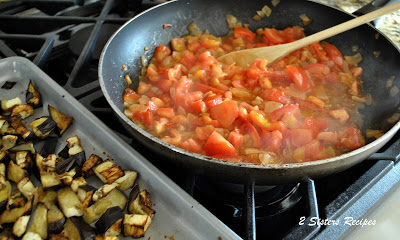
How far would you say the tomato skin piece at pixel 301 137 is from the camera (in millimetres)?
1393

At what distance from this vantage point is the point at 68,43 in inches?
79.3

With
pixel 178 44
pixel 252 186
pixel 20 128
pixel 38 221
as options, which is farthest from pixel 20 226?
pixel 178 44

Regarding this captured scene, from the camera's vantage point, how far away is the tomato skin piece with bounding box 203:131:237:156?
131 centimetres

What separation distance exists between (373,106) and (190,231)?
1.04 metres

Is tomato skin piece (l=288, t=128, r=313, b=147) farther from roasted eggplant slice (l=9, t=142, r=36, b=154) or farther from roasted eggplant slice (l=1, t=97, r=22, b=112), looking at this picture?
roasted eggplant slice (l=1, t=97, r=22, b=112)

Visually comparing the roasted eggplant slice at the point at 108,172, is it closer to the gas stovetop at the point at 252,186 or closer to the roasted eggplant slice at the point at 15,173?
the gas stovetop at the point at 252,186

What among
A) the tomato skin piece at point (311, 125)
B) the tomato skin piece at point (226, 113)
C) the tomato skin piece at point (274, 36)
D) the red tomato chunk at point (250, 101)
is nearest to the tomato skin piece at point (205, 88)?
the red tomato chunk at point (250, 101)

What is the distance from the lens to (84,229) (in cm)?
114

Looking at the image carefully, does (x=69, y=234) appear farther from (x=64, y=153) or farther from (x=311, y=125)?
(x=311, y=125)

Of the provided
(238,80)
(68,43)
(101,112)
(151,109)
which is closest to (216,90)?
(238,80)

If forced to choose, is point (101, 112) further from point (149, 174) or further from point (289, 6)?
point (289, 6)

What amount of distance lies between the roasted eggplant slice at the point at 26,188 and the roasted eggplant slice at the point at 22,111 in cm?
39

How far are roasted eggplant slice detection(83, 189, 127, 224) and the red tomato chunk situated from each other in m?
0.27

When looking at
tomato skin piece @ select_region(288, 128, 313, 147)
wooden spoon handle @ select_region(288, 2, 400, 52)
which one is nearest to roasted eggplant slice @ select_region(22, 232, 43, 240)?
tomato skin piece @ select_region(288, 128, 313, 147)
